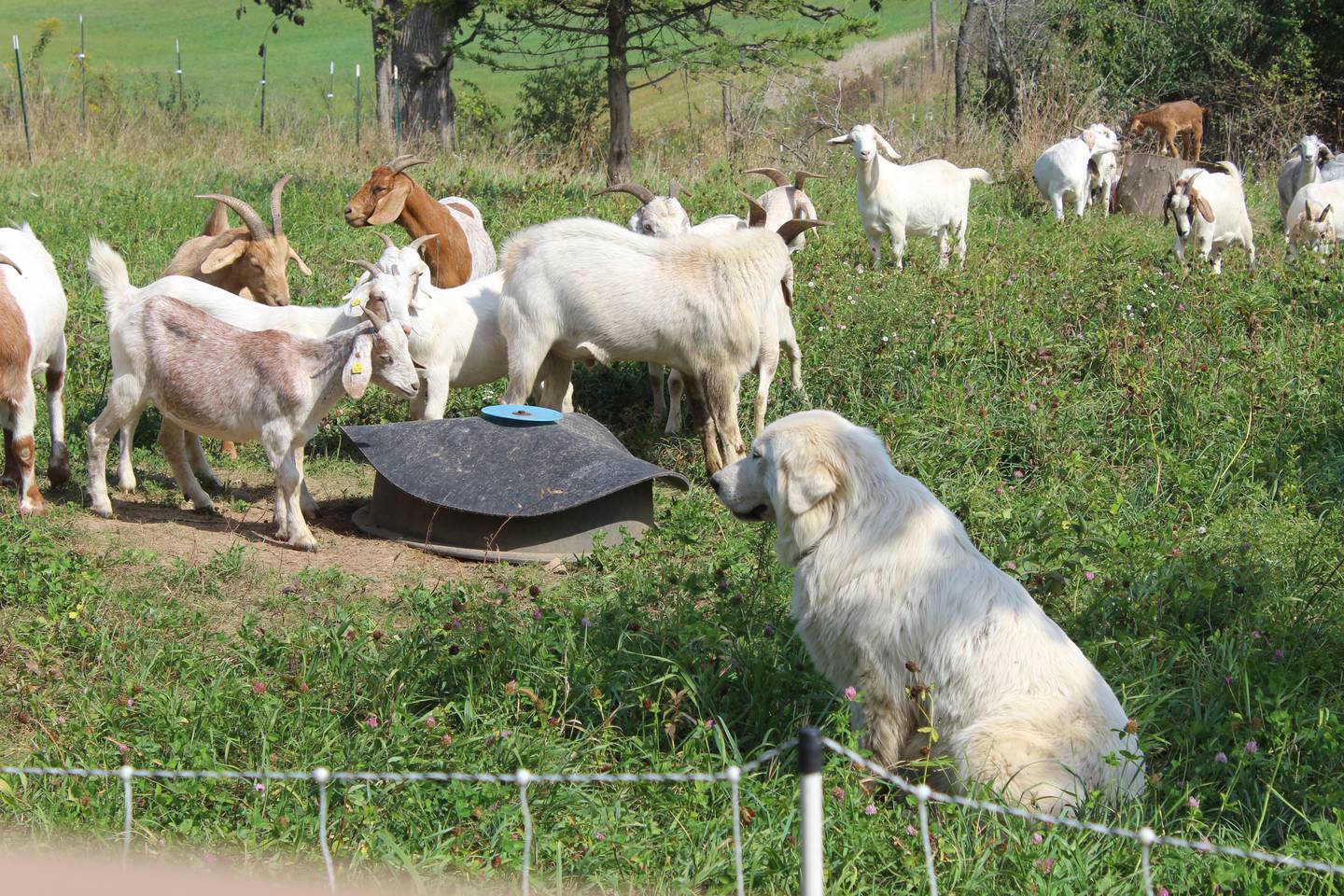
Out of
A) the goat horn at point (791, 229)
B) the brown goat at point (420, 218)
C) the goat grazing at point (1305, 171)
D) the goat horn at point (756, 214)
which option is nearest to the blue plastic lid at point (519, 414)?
the goat horn at point (791, 229)

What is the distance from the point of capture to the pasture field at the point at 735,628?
3.65m

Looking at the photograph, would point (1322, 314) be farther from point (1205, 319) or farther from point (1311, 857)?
point (1311, 857)

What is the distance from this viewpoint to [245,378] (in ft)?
21.8

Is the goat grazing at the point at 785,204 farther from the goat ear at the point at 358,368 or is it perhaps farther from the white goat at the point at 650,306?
the goat ear at the point at 358,368

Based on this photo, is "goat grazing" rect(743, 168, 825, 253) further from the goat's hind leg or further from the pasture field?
the goat's hind leg

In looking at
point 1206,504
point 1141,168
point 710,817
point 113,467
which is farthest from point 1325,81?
point 710,817

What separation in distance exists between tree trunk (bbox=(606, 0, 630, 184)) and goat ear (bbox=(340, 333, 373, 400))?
702cm

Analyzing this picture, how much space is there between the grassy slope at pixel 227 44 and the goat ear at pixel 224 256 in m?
Answer: 19.5

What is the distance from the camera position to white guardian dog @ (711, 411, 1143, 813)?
377 centimetres

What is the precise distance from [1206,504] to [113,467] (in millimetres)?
6074

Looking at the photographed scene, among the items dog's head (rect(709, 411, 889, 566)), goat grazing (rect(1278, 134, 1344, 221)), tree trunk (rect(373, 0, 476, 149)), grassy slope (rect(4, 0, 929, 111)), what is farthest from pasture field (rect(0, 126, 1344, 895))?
grassy slope (rect(4, 0, 929, 111))

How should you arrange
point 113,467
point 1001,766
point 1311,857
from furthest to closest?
point 113,467, point 1001,766, point 1311,857

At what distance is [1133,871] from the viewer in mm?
3477

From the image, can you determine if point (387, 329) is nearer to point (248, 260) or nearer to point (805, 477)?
point (248, 260)
